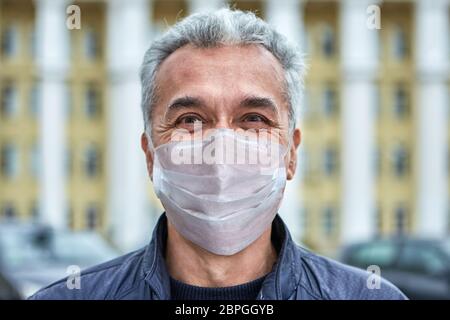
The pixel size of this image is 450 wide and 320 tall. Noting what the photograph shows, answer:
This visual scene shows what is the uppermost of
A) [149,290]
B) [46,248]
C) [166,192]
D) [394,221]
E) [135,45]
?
[135,45]

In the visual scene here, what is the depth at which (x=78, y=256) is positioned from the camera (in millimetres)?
10367

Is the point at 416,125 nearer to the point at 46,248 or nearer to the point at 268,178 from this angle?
the point at 46,248

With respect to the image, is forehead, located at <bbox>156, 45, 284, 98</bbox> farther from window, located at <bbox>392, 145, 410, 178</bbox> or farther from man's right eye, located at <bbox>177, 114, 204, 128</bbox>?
window, located at <bbox>392, 145, 410, 178</bbox>

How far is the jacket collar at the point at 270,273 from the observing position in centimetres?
233

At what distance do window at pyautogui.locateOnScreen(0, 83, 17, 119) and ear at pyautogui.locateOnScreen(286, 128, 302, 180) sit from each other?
142ft

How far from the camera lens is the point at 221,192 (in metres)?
2.35

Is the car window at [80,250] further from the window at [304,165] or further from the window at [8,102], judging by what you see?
the window at [8,102]

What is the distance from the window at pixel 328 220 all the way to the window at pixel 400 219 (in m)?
2.99

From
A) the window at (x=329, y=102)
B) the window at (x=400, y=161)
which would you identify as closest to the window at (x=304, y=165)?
the window at (x=329, y=102)

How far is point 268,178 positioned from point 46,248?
8.44 metres

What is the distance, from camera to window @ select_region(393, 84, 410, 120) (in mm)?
45219

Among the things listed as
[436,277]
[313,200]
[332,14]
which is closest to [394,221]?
[313,200]

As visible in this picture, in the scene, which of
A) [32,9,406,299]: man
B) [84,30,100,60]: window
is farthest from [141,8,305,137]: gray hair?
[84,30,100,60]: window

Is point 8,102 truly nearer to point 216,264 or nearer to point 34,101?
point 34,101
